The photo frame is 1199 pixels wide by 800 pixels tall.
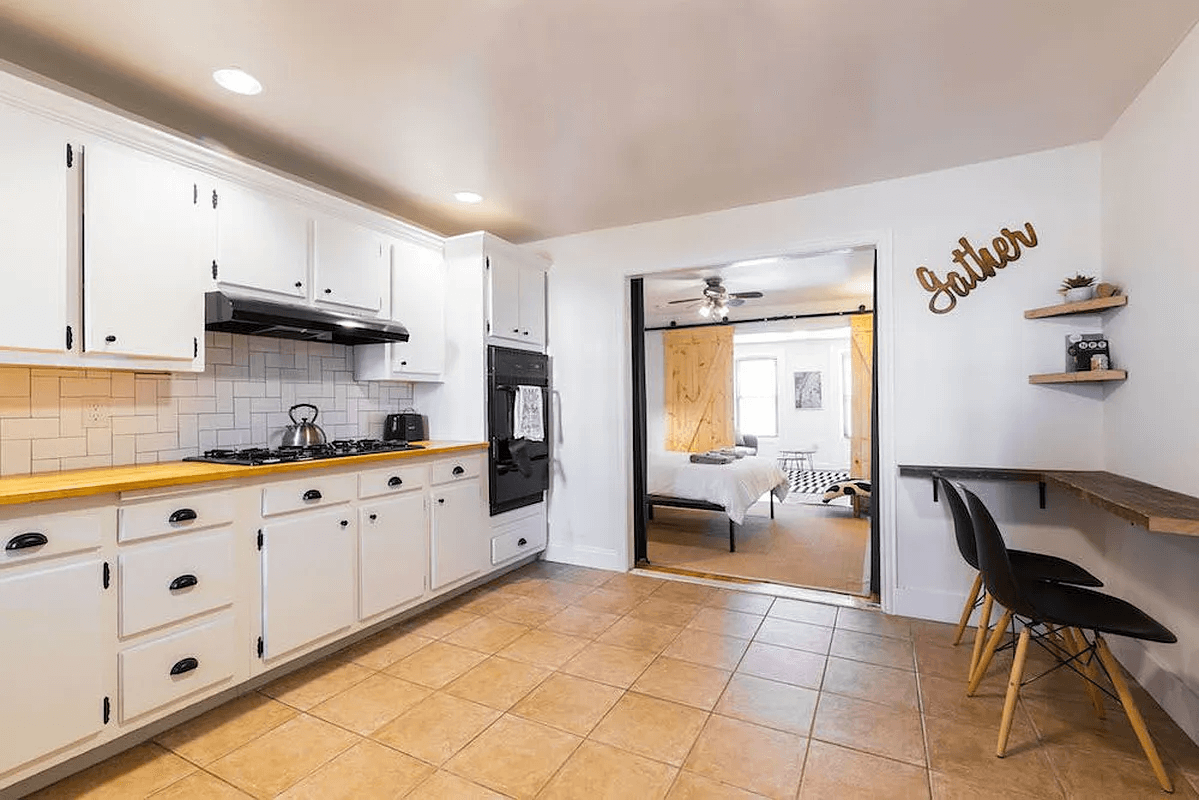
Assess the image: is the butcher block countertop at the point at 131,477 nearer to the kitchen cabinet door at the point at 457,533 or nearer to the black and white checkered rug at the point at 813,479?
the kitchen cabinet door at the point at 457,533

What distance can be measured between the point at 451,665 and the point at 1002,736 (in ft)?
7.23

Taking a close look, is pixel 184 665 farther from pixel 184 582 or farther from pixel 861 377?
pixel 861 377

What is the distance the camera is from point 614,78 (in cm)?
216

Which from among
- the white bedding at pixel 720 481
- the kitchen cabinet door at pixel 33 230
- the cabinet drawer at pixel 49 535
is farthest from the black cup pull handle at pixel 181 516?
the white bedding at pixel 720 481

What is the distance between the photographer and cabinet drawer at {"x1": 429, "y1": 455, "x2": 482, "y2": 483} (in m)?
3.18

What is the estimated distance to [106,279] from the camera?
207 centimetres

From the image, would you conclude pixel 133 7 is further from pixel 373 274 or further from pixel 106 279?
pixel 373 274

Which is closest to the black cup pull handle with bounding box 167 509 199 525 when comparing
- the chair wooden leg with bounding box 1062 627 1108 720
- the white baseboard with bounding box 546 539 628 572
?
the white baseboard with bounding box 546 539 628 572

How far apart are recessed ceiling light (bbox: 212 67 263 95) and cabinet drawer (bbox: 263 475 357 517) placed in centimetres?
165

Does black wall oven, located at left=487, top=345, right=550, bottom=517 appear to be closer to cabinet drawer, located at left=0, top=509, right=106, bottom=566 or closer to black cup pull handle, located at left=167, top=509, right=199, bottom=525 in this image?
black cup pull handle, located at left=167, top=509, right=199, bottom=525

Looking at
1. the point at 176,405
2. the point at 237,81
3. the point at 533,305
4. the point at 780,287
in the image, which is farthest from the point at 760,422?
the point at 237,81

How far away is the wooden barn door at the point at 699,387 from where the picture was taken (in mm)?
7637

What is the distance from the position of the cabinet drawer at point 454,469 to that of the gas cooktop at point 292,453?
16 centimetres

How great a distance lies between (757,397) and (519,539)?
22.1 feet
